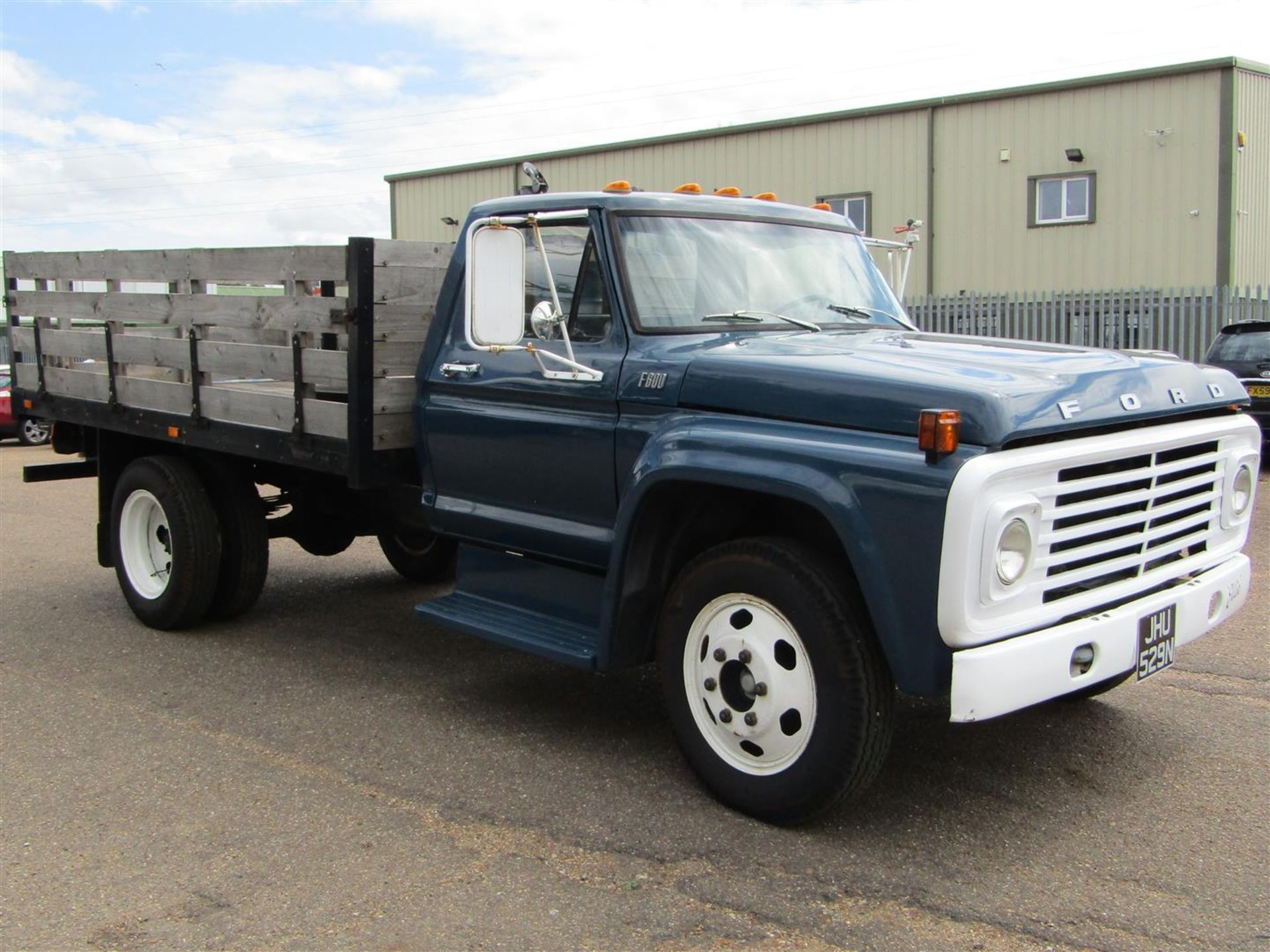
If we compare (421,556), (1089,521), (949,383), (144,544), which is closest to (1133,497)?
(1089,521)

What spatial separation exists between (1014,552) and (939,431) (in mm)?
435

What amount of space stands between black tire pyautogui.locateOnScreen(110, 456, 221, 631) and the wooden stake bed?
0.28 metres

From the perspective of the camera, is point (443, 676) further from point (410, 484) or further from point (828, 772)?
point (828, 772)

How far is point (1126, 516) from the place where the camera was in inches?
159

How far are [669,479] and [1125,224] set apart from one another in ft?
67.4

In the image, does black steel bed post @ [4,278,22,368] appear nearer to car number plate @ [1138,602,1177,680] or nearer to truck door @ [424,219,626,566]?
truck door @ [424,219,626,566]

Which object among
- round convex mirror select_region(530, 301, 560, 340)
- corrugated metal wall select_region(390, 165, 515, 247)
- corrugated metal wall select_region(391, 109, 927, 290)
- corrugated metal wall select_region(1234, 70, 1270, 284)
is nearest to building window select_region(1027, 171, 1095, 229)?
corrugated metal wall select_region(391, 109, 927, 290)

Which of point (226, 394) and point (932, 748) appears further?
point (226, 394)

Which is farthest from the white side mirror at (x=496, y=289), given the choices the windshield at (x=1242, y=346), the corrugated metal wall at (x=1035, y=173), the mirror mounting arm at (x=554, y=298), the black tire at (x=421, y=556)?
the corrugated metal wall at (x=1035, y=173)

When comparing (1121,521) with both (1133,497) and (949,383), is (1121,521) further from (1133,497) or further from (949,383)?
(949,383)

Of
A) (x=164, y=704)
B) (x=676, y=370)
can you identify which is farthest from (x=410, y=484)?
(x=676, y=370)

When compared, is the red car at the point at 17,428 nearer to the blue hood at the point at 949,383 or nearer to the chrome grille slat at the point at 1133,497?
the blue hood at the point at 949,383

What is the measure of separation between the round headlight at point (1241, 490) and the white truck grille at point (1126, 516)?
0.10m

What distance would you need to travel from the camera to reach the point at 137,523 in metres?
7.11
